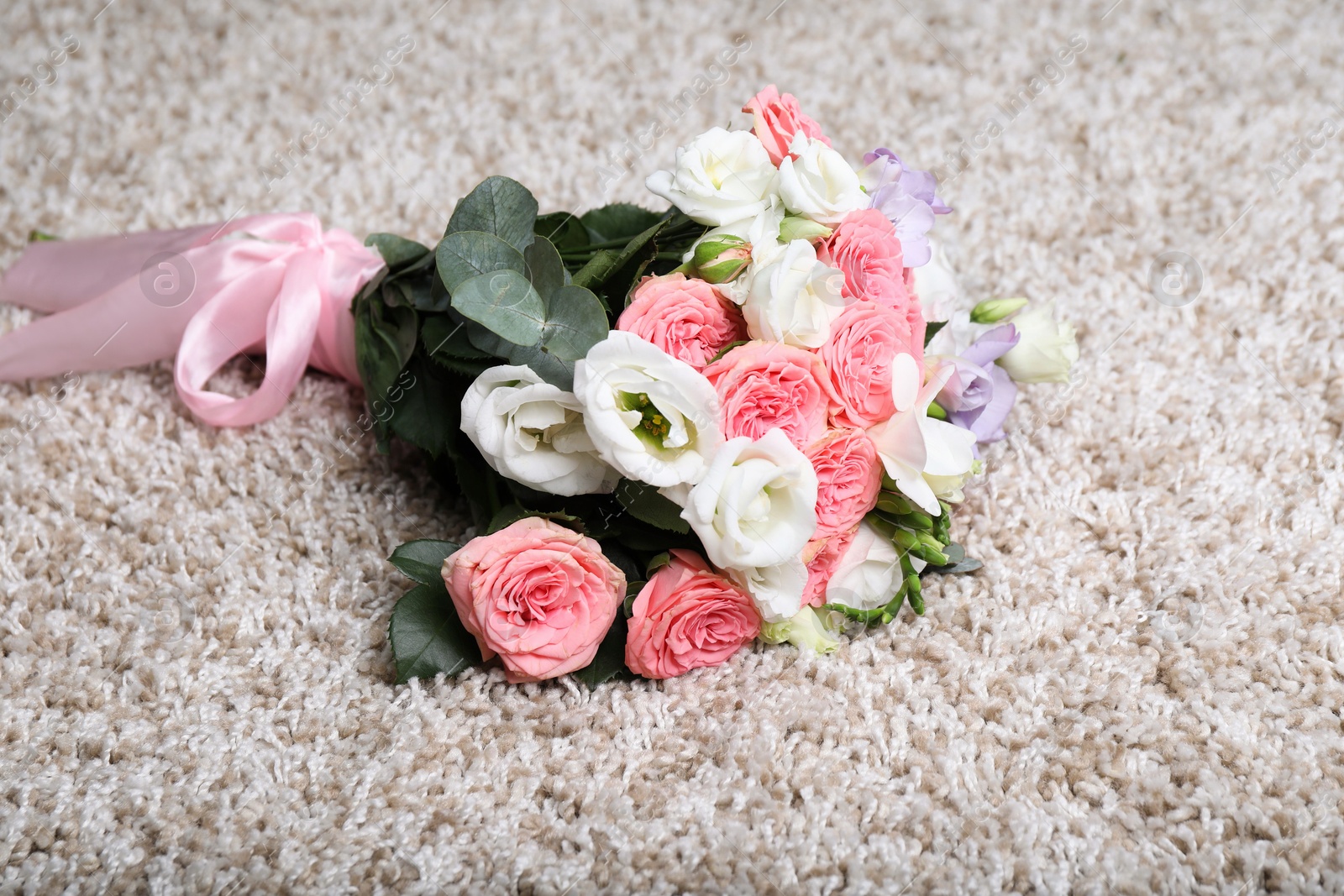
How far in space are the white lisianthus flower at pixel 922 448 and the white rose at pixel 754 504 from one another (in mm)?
84

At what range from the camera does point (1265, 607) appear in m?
0.82

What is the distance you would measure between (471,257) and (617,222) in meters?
0.21

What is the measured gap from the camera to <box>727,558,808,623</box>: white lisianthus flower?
73 cm

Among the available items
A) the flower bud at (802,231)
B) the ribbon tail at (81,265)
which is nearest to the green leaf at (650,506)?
the flower bud at (802,231)

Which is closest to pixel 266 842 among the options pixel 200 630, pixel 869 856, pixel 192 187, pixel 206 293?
pixel 200 630

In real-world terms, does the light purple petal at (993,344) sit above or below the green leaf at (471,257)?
below

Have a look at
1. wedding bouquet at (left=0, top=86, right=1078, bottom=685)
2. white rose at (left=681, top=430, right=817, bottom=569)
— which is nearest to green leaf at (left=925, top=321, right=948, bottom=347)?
wedding bouquet at (left=0, top=86, right=1078, bottom=685)

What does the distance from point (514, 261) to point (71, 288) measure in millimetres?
670

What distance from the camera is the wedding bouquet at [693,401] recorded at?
27.5 inches

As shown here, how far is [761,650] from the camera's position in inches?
32.7

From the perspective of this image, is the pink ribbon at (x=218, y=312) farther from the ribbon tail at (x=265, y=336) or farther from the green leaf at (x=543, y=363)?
the green leaf at (x=543, y=363)

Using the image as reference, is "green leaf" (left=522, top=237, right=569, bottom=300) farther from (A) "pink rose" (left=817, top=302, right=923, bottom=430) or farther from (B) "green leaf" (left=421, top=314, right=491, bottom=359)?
(A) "pink rose" (left=817, top=302, right=923, bottom=430)

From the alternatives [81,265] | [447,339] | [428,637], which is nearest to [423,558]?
[428,637]

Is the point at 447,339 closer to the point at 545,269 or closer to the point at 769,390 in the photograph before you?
the point at 545,269
